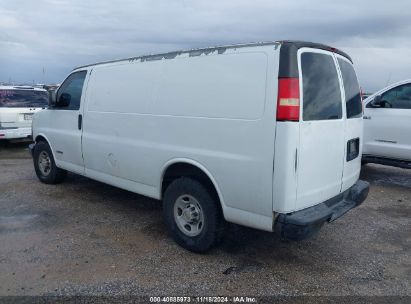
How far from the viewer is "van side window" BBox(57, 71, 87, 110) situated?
5562 mm

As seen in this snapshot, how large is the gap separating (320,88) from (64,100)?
3.99m

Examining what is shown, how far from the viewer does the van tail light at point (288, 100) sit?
10.3ft

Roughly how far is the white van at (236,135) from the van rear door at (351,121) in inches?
0.5

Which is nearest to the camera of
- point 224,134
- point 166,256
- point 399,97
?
point 224,134

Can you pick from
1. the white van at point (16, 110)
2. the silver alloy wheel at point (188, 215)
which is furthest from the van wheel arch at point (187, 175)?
the white van at point (16, 110)

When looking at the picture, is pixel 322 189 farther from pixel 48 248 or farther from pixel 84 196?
pixel 84 196

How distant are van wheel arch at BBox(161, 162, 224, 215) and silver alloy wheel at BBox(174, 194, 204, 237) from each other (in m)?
0.20

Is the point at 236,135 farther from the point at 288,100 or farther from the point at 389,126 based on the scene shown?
the point at 389,126

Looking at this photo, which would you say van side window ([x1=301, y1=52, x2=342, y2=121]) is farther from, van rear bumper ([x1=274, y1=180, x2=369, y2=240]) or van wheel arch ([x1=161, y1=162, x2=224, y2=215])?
van wheel arch ([x1=161, y1=162, x2=224, y2=215])

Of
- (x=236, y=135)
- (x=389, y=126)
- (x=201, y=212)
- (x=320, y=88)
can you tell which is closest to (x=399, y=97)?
(x=389, y=126)

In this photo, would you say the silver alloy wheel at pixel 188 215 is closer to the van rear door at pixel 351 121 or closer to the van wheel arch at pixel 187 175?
the van wheel arch at pixel 187 175

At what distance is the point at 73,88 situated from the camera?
18.9 feet

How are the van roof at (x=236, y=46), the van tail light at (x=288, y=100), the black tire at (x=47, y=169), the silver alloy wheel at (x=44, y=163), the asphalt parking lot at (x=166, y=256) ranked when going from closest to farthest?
the van tail light at (x=288, y=100)
the van roof at (x=236, y=46)
the asphalt parking lot at (x=166, y=256)
the black tire at (x=47, y=169)
the silver alloy wheel at (x=44, y=163)

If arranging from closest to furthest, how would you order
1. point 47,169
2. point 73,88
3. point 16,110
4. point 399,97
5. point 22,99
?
point 73,88, point 47,169, point 399,97, point 16,110, point 22,99
